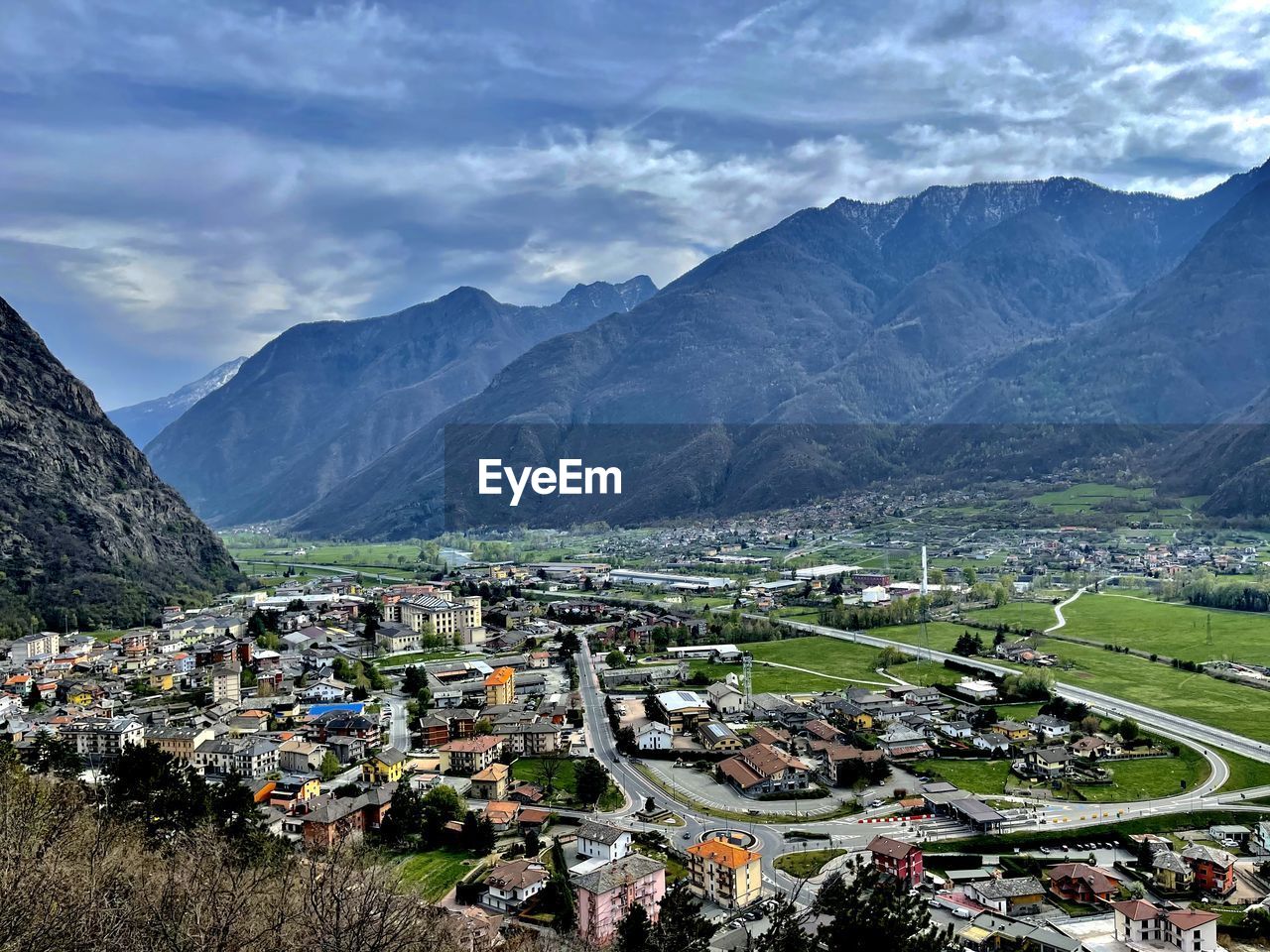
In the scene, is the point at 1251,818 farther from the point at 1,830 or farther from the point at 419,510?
the point at 419,510

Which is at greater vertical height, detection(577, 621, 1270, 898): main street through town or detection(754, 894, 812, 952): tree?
detection(754, 894, 812, 952): tree

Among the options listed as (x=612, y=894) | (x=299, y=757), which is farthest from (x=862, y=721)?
(x=299, y=757)

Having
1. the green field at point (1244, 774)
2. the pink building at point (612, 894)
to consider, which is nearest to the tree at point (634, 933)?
the pink building at point (612, 894)

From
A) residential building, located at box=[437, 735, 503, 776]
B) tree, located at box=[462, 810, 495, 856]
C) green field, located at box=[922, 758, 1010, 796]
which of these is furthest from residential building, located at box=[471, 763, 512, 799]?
green field, located at box=[922, 758, 1010, 796]

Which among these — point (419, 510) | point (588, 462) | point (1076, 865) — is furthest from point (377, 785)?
point (588, 462)

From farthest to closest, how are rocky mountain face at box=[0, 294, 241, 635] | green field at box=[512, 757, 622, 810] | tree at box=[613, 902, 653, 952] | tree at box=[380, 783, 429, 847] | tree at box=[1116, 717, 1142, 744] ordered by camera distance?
1. rocky mountain face at box=[0, 294, 241, 635]
2. tree at box=[1116, 717, 1142, 744]
3. green field at box=[512, 757, 622, 810]
4. tree at box=[380, 783, 429, 847]
5. tree at box=[613, 902, 653, 952]

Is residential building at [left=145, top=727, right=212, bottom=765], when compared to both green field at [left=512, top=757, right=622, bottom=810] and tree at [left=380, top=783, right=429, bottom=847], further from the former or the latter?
green field at [left=512, top=757, right=622, bottom=810]

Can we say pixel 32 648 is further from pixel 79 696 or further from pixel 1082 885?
pixel 1082 885
